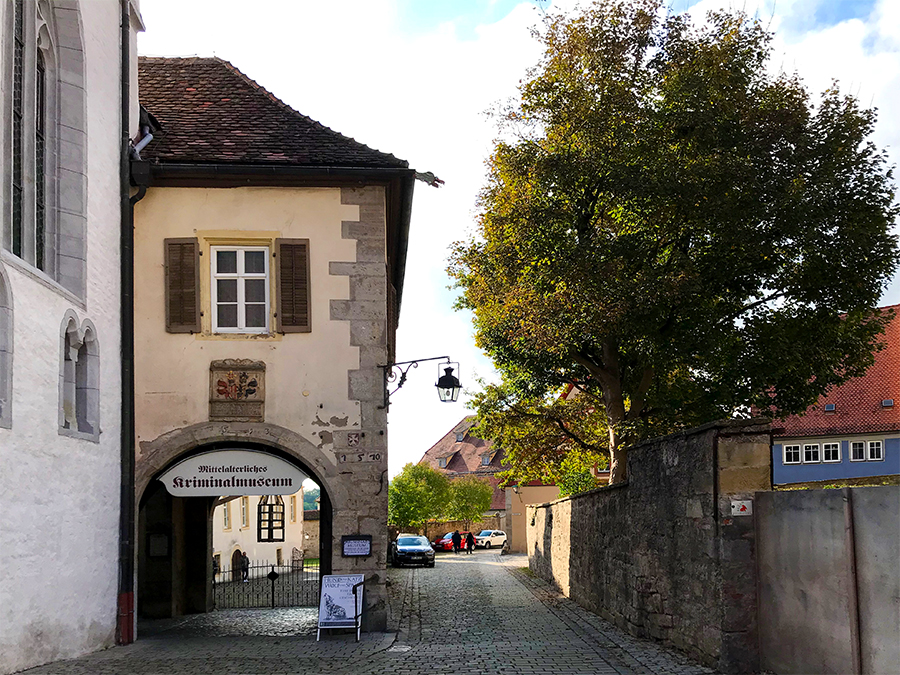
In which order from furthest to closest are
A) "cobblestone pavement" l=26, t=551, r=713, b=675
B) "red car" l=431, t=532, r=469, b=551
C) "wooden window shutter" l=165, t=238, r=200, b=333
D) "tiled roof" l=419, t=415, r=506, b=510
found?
"tiled roof" l=419, t=415, r=506, b=510 → "red car" l=431, t=532, r=469, b=551 → "wooden window shutter" l=165, t=238, r=200, b=333 → "cobblestone pavement" l=26, t=551, r=713, b=675

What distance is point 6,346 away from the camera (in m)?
10.0

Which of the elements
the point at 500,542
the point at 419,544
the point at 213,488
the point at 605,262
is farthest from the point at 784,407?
the point at 500,542

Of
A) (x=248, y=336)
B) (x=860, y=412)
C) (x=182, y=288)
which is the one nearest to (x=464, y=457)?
(x=860, y=412)

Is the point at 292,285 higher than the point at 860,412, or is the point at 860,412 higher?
the point at 292,285

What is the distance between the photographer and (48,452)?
1098 centimetres

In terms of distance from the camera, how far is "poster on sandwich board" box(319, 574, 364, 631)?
13.7 m

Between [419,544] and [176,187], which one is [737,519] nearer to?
[176,187]

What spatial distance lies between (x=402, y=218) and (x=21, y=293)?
8603 mm

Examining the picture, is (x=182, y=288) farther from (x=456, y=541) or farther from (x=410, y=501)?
(x=410, y=501)

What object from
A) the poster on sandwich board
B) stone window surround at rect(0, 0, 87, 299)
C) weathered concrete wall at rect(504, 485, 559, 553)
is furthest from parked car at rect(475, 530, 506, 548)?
stone window surround at rect(0, 0, 87, 299)

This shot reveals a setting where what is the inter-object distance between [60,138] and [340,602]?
6987 mm

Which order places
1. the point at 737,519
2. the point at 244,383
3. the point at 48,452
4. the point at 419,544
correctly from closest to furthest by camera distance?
1. the point at 737,519
2. the point at 48,452
3. the point at 244,383
4. the point at 419,544

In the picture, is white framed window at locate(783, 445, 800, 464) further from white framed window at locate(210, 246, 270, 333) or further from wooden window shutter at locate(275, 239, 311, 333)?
white framed window at locate(210, 246, 270, 333)

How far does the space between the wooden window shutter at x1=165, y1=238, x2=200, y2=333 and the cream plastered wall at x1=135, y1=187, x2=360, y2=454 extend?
10cm
